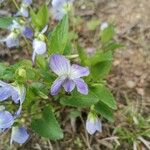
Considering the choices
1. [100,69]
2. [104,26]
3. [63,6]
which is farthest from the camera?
[104,26]

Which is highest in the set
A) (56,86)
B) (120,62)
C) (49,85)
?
(56,86)

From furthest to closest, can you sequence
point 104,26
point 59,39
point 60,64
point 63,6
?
point 104,26, point 63,6, point 59,39, point 60,64

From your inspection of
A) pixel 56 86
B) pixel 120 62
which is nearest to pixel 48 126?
pixel 56 86

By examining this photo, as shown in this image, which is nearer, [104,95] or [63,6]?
[104,95]

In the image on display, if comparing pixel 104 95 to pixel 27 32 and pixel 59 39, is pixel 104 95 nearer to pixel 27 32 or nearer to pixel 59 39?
pixel 59 39

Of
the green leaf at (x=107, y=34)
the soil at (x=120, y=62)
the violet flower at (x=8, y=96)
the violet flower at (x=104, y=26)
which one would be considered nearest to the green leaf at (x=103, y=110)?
the soil at (x=120, y=62)

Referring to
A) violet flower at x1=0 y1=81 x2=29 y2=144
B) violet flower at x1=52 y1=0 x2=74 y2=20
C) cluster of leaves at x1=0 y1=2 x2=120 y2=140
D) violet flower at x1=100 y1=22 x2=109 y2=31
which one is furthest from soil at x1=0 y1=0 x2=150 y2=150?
violet flower at x1=0 y1=81 x2=29 y2=144

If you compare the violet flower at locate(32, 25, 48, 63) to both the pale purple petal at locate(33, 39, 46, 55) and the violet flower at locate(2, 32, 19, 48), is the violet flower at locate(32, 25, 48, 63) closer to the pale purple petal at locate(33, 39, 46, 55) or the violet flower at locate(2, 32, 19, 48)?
the pale purple petal at locate(33, 39, 46, 55)

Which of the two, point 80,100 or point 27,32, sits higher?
point 27,32
